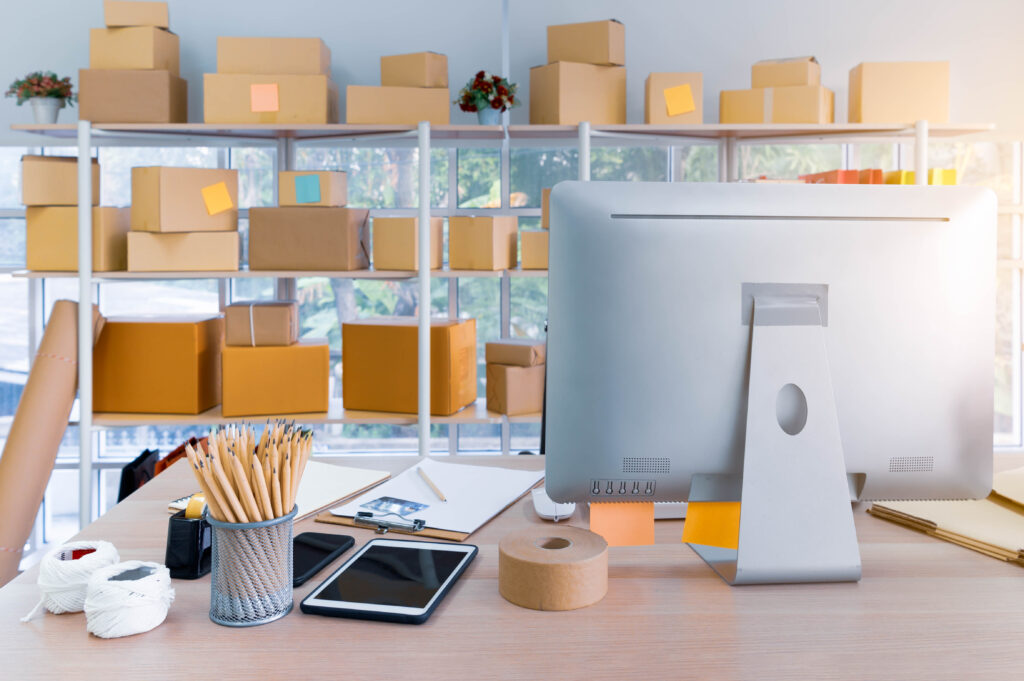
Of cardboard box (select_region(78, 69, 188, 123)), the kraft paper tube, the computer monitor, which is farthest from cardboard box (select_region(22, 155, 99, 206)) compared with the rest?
the computer monitor

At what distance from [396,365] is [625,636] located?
209cm

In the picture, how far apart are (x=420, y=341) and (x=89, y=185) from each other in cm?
120

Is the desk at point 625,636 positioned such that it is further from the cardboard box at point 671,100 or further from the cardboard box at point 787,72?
the cardboard box at point 787,72

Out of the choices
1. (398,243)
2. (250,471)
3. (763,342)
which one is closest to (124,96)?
(398,243)

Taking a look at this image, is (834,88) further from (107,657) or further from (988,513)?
(107,657)

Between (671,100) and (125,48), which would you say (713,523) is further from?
(125,48)

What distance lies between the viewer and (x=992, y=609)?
0.96m

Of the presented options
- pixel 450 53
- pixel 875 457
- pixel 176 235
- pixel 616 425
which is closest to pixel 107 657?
pixel 616 425

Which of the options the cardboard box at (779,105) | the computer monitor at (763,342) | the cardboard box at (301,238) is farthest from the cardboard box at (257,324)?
the computer monitor at (763,342)

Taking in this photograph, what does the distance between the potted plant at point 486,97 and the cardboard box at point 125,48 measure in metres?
1.05

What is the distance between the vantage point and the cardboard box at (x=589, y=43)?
2.95 m

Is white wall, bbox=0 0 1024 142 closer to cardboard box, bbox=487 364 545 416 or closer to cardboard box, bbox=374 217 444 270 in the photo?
cardboard box, bbox=374 217 444 270

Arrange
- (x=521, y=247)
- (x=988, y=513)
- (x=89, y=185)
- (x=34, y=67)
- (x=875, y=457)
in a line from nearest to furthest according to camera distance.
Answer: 1. (x=875, y=457)
2. (x=988, y=513)
3. (x=89, y=185)
4. (x=521, y=247)
5. (x=34, y=67)

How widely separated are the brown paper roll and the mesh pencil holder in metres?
0.25
